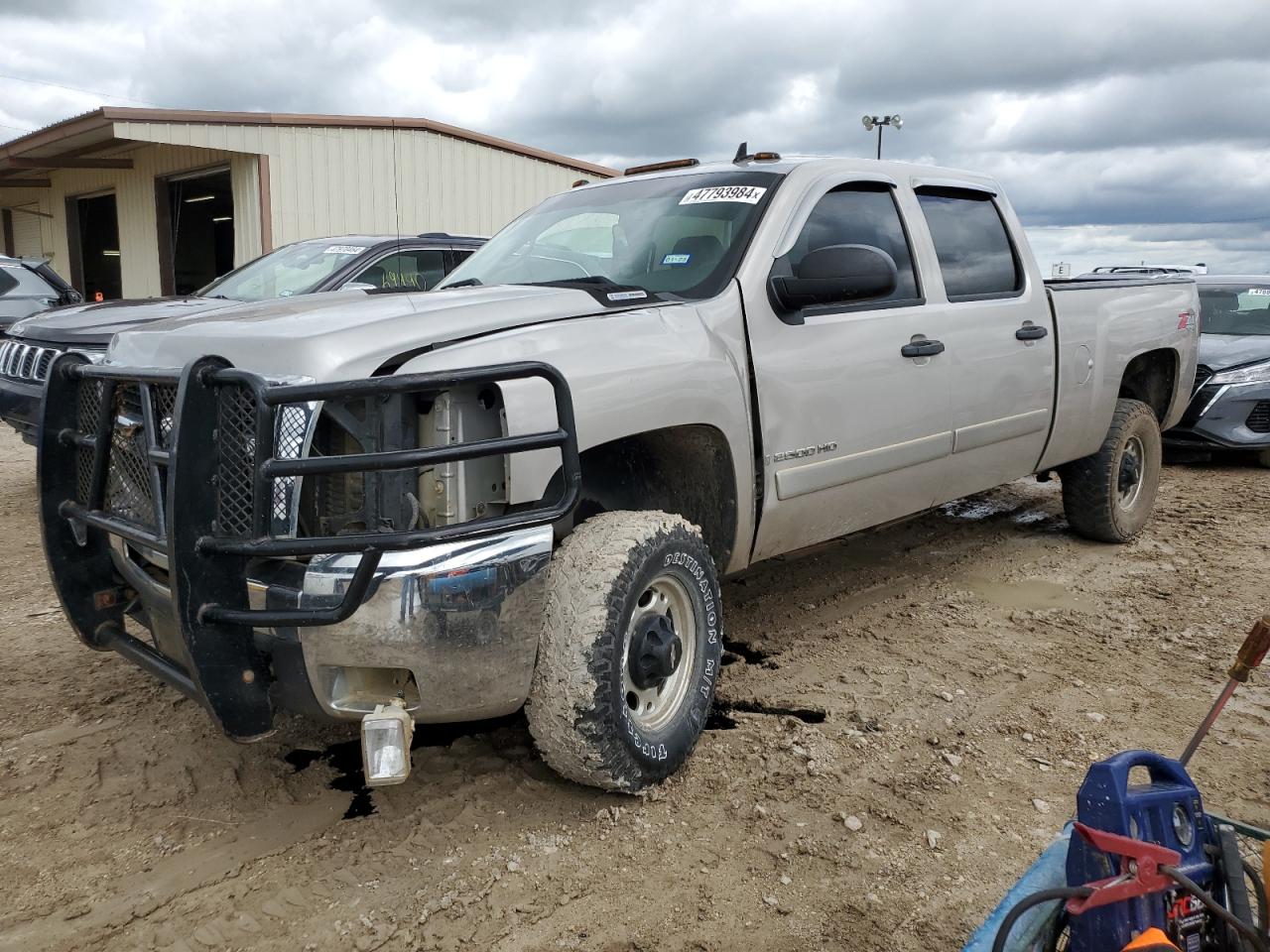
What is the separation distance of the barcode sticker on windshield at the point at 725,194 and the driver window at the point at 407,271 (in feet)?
12.4

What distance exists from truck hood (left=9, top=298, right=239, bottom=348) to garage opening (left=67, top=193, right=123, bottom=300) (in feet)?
50.9

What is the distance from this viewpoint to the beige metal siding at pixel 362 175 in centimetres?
1478

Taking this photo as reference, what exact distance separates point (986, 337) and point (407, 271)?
473 centimetres

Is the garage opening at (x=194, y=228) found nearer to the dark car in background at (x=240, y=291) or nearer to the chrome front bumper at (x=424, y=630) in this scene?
the dark car in background at (x=240, y=291)

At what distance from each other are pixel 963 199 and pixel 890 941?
3599 millimetres

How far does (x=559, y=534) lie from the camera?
3143 mm

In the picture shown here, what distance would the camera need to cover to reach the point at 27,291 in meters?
10.7

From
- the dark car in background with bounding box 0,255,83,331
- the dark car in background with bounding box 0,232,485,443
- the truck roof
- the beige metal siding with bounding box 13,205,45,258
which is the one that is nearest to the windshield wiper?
the truck roof

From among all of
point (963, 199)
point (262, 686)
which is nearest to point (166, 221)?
point (963, 199)

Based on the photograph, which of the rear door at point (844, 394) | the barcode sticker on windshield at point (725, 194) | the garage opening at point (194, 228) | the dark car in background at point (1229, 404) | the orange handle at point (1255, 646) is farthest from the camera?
the garage opening at point (194, 228)

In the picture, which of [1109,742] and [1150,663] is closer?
[1109,742]

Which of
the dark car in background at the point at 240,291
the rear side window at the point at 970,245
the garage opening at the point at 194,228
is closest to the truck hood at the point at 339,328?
the rear side window at the point at 970,245

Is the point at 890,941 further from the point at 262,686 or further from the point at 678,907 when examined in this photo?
the point at 262,686

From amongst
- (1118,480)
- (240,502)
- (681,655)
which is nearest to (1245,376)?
(1118,480)
